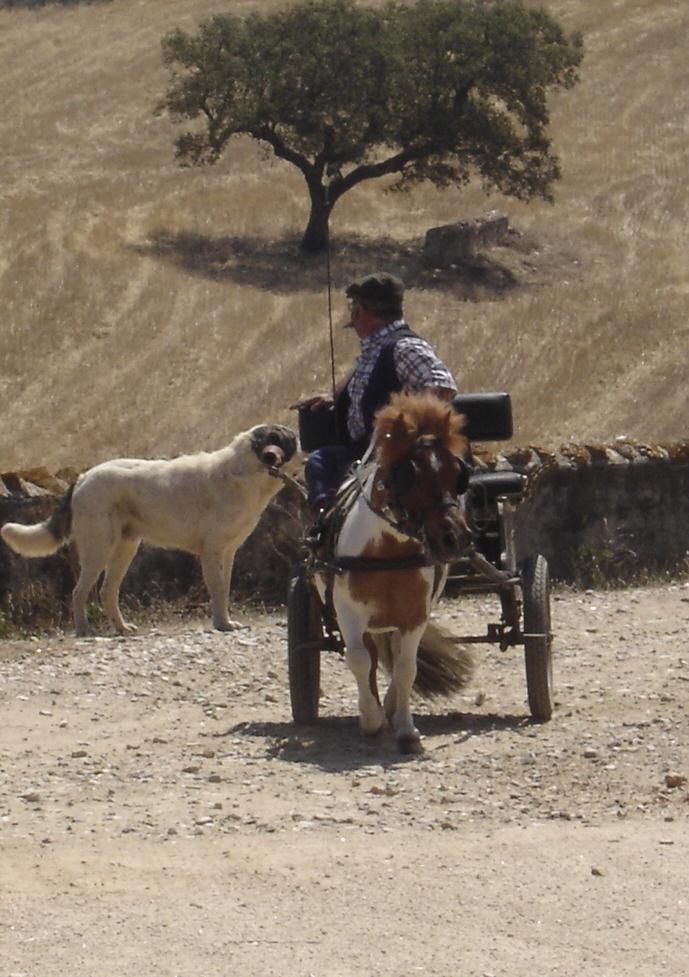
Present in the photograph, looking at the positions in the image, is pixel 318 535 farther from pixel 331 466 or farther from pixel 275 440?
pixel 275 440

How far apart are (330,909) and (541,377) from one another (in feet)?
106

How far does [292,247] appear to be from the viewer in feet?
167

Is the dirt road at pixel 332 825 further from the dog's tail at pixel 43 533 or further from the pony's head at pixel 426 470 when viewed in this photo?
the dog's tail at pixel 43 533

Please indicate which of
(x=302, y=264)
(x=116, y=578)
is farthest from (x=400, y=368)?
(x=302, y=264)

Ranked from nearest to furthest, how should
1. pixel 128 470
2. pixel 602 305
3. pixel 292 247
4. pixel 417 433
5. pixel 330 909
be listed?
1. pixel 330 909
2. pixel 417 433
3. pixel 128 470
4. pixel 602 305
5. pixel 292 247

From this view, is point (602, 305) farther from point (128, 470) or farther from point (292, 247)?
point (128, 470)

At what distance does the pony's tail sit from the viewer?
10523 millimetres

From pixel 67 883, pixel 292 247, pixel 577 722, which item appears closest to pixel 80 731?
pixel 577 722

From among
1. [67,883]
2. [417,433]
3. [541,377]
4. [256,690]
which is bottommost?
[541,377]

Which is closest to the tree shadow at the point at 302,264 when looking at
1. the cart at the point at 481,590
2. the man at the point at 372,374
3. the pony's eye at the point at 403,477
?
the cart at the point at 481,590

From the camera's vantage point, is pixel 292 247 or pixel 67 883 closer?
pixel 67 883

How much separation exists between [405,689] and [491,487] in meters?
1.59

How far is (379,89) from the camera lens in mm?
52000

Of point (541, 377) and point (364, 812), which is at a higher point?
point (364, 812)
